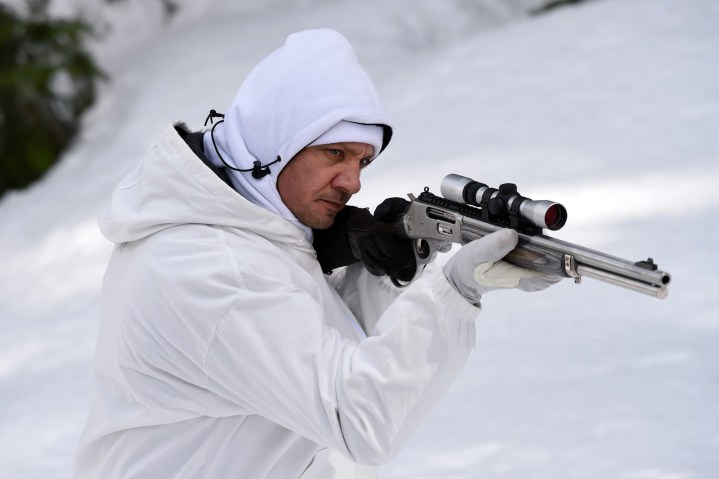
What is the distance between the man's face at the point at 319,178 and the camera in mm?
2318

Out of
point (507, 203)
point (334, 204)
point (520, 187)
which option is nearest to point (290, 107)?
point (334, 204)

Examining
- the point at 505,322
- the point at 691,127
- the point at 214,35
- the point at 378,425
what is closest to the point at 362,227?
the point at 378,425

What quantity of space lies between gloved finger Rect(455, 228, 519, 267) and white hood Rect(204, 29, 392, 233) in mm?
431

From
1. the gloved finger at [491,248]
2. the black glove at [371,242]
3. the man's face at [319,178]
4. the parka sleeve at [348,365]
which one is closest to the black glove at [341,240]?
the black glove at [371,242]

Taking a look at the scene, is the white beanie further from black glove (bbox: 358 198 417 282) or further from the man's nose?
black glove (bbox: 358 198 417 282)

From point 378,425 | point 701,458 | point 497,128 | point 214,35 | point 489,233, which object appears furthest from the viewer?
point 214,35

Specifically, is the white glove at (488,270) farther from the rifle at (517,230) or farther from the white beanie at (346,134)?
the white beanie at (346,134)

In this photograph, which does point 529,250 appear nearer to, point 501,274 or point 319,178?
point 501,274

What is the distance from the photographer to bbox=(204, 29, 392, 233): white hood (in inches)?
88.9

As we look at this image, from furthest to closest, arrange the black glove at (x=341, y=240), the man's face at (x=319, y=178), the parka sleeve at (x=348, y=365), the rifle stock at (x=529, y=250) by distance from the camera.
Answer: the black glove at (x=341, y=240) < the man's face at (x=319, y=178) < the parka sleeve at (x=348, y=365) < the rifle stock at (x=529, y=250)

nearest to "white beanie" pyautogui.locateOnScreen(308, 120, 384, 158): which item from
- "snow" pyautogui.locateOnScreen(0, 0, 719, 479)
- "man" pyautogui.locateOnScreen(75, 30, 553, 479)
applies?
"man" pyautogui.locateOnScreen(75, 30, 553, 479)

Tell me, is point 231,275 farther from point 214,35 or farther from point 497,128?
point 214,35

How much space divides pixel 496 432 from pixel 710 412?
0.74 m

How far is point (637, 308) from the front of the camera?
4.48 m
